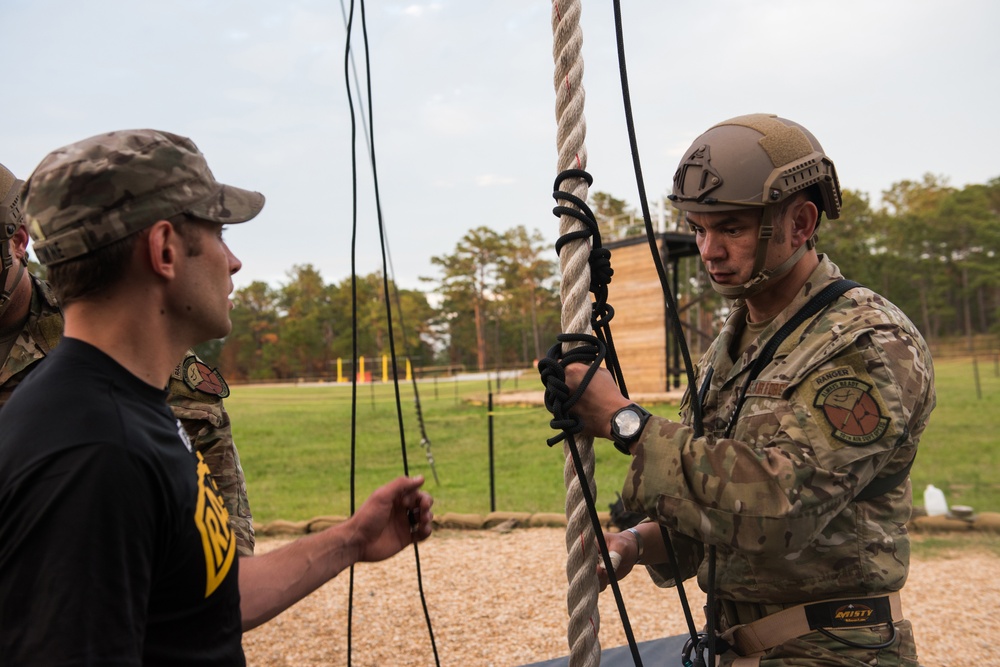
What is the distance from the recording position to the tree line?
57.4m

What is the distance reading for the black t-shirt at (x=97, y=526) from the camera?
3.77ft

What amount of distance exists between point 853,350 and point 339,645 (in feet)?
17.6

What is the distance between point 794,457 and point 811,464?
0.04 m

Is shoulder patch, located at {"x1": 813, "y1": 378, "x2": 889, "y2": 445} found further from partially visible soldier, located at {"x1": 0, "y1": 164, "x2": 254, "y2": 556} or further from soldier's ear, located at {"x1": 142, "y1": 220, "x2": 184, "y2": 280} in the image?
partially visible soldier, located at {"x1": 0, "y1": 164, "x2": 254, "y2": 556}

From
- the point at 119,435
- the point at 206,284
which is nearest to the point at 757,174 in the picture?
the point at 206,284

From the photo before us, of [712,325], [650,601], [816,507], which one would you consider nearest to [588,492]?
[816,507]

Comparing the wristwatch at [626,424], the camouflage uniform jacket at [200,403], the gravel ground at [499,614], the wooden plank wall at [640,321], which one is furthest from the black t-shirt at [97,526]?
the wooden plank wall at [640,321]

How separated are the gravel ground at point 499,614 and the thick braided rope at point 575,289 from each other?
13.7ft

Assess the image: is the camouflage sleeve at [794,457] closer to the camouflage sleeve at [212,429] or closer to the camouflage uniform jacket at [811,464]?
the camouflage uniform jacket at [811,464]

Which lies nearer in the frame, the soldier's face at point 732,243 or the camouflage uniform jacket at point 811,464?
the camouflage uniform jacket at point 811,464

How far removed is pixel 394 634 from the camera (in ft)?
20.9

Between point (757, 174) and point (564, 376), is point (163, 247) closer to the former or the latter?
point (564, 376)

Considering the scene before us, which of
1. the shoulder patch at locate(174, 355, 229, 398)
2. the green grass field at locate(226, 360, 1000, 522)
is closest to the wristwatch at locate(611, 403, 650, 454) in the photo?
the shoulder patch at locate(174, 355, 229, 398)

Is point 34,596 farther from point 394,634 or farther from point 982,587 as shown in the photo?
point 982,587
